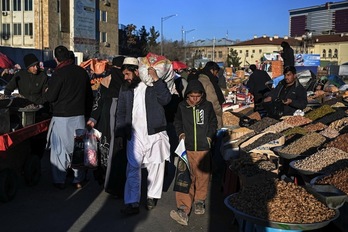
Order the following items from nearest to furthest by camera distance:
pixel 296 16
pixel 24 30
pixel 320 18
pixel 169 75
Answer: pixel 169 75 → pixel 24 30 → pixel 320 18 → pixel 296 16

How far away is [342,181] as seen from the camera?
3.98 m

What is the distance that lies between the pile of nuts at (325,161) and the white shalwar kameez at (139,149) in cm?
165

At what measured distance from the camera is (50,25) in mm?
53656

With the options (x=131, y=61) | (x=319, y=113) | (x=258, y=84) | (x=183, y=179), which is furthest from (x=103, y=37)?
(x=183, y=179)

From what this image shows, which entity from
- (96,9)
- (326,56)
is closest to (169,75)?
(96,9)

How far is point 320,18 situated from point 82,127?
567 feet

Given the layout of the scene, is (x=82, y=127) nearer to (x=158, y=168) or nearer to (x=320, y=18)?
(x=158, y=168)

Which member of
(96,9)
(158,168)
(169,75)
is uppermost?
(96,9)

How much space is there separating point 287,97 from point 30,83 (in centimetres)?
437

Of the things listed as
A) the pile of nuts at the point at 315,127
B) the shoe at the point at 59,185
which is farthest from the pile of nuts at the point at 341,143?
the shoe at the point at 59,185

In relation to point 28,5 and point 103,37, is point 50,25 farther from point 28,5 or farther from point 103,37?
point 103,37

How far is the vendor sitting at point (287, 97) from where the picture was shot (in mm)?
7402

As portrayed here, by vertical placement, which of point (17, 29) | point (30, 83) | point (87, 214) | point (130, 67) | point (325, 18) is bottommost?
point (87, 214)

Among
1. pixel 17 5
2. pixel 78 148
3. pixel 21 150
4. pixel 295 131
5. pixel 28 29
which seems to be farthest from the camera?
pixel 17 5
